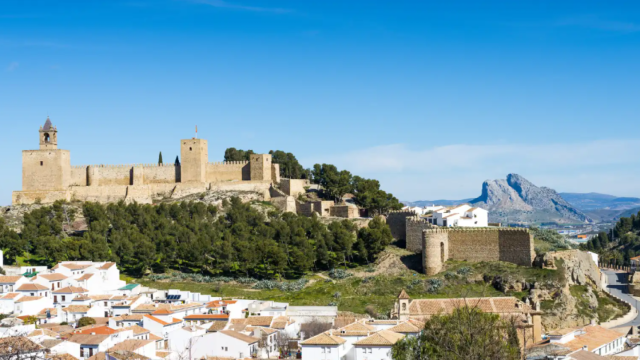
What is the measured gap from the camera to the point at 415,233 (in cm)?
4128

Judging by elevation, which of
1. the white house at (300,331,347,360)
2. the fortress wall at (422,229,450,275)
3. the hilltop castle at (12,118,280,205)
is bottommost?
the white house at (300,331,347,360)

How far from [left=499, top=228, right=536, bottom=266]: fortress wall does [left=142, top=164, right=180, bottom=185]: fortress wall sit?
2671 cm

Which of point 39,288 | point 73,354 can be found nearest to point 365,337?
point 73,354

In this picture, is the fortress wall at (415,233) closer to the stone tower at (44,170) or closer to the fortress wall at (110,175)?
the fortress wall at (110,175)

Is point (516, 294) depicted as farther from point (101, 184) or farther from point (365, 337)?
point (101, 184)

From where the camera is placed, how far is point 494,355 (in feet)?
70.3

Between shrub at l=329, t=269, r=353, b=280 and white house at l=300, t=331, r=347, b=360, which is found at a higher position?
shrub at l=329, t=269, r=353, b=280

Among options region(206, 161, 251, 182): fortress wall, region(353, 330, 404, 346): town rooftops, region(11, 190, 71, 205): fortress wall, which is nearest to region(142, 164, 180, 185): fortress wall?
region(206, 161, 251, 182): fortress wall

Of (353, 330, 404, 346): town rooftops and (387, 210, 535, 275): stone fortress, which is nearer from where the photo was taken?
(353, 330, 404, 346): town rooftops

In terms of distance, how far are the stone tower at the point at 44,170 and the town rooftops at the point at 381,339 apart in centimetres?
3500

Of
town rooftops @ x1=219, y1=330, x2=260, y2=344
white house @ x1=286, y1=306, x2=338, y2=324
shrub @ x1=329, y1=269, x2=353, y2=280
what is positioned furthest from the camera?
shrub @ x1=329, y1=269, x2=353, y2=280

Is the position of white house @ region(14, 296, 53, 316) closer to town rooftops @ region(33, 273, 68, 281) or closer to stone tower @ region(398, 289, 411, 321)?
town rooftops @ region(33, 273, 68, 281)

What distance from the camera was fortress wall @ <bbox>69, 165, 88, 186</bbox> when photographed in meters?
56.7

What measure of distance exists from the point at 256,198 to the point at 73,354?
26.6 m
